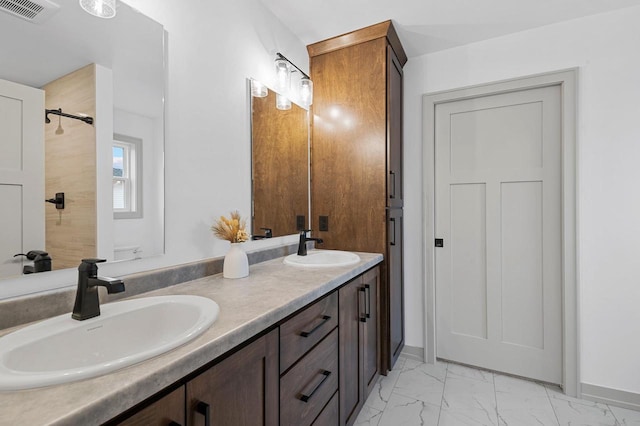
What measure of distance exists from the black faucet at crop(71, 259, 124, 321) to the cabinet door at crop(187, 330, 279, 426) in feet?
1.16

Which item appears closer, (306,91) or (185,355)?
(185,355)

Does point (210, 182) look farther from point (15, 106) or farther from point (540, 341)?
point (540, 341)

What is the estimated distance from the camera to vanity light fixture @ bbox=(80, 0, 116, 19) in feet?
3.46

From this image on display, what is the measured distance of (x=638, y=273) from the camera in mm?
1844

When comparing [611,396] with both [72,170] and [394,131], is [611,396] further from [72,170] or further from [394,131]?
[72,170]

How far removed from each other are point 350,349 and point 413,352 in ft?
3.88

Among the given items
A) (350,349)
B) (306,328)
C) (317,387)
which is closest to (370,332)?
(350,349)

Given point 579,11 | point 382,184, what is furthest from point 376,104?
point 579,11

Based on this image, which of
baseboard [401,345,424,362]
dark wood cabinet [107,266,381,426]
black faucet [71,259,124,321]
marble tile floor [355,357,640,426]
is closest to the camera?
dark wood cabinet [107,266,381,426]

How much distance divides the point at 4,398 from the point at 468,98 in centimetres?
271

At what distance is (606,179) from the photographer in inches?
75.0

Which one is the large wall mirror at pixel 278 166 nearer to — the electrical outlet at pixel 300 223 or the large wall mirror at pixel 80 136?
the electrical outlet at pixel 300 223

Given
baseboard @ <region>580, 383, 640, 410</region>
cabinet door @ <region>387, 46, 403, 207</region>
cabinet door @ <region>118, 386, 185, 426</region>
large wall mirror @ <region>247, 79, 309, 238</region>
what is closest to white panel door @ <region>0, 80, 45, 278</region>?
cabinet door @ <region>118, 386, 185, 426</region>

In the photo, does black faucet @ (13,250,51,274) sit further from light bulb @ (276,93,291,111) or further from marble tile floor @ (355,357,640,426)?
marble tile floor @ (355,357,640,426)
